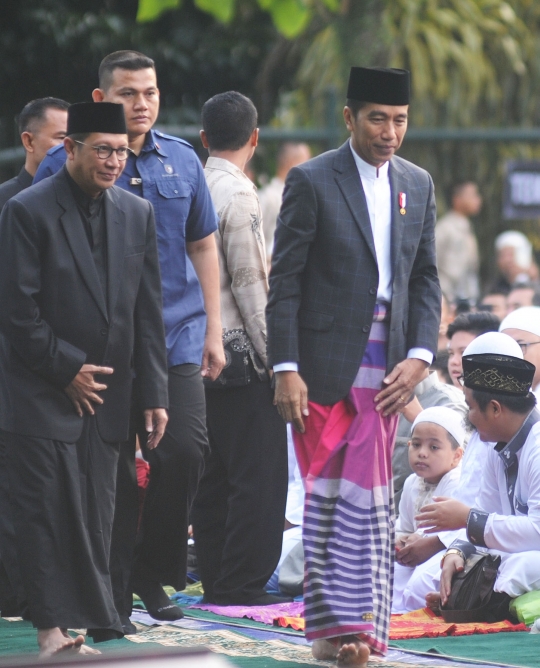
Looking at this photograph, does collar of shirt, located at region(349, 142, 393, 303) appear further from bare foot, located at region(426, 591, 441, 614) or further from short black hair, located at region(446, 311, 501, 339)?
short black hair, located at region(446, 311, 501, 339)

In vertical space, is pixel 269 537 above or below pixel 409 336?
below

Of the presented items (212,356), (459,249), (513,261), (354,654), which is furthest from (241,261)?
(513,261)

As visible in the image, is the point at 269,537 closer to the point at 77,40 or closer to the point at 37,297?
the point at 37,297

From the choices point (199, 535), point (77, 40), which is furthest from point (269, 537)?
point (77, 40)

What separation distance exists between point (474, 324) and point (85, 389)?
343 centimetres

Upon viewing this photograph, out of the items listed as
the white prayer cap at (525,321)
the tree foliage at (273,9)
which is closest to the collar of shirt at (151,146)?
the white prayer cap at (525,321)

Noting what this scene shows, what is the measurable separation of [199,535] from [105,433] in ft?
6.01

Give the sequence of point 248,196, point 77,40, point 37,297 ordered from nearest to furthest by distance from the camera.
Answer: point 37,297
point 248,196
point 77,40

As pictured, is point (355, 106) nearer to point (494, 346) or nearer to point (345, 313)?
point (345, 313)

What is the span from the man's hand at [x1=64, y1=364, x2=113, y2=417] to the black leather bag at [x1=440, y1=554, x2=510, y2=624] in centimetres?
186

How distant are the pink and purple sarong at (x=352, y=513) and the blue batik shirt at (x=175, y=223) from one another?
873 millimetres

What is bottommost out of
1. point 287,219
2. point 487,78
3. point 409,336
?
point 409,336

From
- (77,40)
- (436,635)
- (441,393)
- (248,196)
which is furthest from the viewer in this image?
(77,40)

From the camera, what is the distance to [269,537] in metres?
6.80
